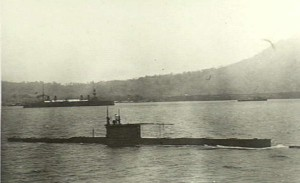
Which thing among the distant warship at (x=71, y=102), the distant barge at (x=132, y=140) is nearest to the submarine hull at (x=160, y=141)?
the distant barge at (x=132, y=140)

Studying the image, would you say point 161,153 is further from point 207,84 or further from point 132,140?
point 207,84

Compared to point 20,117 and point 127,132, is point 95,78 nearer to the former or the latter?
point 20,117

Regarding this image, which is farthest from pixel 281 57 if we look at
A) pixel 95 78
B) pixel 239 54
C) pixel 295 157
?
pixel 95 78

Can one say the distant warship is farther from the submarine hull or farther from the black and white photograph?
the submarine hull

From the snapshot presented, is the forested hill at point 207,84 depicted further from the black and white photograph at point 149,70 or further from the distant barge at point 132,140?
the distant barge at point 132,140

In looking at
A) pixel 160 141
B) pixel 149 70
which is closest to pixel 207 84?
pixel 149 70

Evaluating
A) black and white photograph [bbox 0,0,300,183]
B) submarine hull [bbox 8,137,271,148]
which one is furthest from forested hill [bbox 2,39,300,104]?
submarine hull [bbox 8,137,271,148]
